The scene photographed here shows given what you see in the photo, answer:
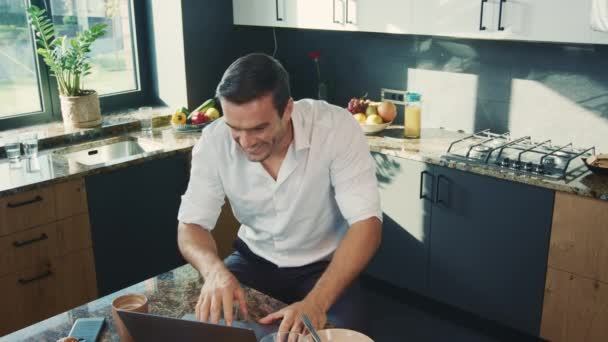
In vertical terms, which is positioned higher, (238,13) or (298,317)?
(238,13)

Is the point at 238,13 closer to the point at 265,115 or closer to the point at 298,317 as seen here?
the point at 265,115

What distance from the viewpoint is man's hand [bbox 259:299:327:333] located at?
132 centimetres

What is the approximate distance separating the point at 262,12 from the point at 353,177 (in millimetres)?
1938

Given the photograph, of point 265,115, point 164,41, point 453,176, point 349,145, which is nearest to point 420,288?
point 453,176

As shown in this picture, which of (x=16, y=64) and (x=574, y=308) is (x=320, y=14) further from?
(x=574, y=308)

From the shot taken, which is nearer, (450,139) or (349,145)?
(349,145)

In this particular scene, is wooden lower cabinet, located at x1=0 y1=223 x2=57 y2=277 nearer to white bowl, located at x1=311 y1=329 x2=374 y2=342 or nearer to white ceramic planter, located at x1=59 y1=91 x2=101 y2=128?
white ceramic planter, located at x1=59 y1=91 x2=101 y2=128

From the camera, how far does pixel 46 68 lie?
3314 millimetres

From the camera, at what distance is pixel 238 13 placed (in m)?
3.65

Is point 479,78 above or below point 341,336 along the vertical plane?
above

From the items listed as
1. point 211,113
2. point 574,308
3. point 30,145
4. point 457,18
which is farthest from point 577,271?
point 30,145

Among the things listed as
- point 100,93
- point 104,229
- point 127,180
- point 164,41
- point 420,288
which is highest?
point 164,41

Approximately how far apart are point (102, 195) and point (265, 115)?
4.77 ft

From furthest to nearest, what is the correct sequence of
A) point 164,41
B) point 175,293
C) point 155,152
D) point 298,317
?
point 164,41
point 155,152
point 175,293
point 298,317
